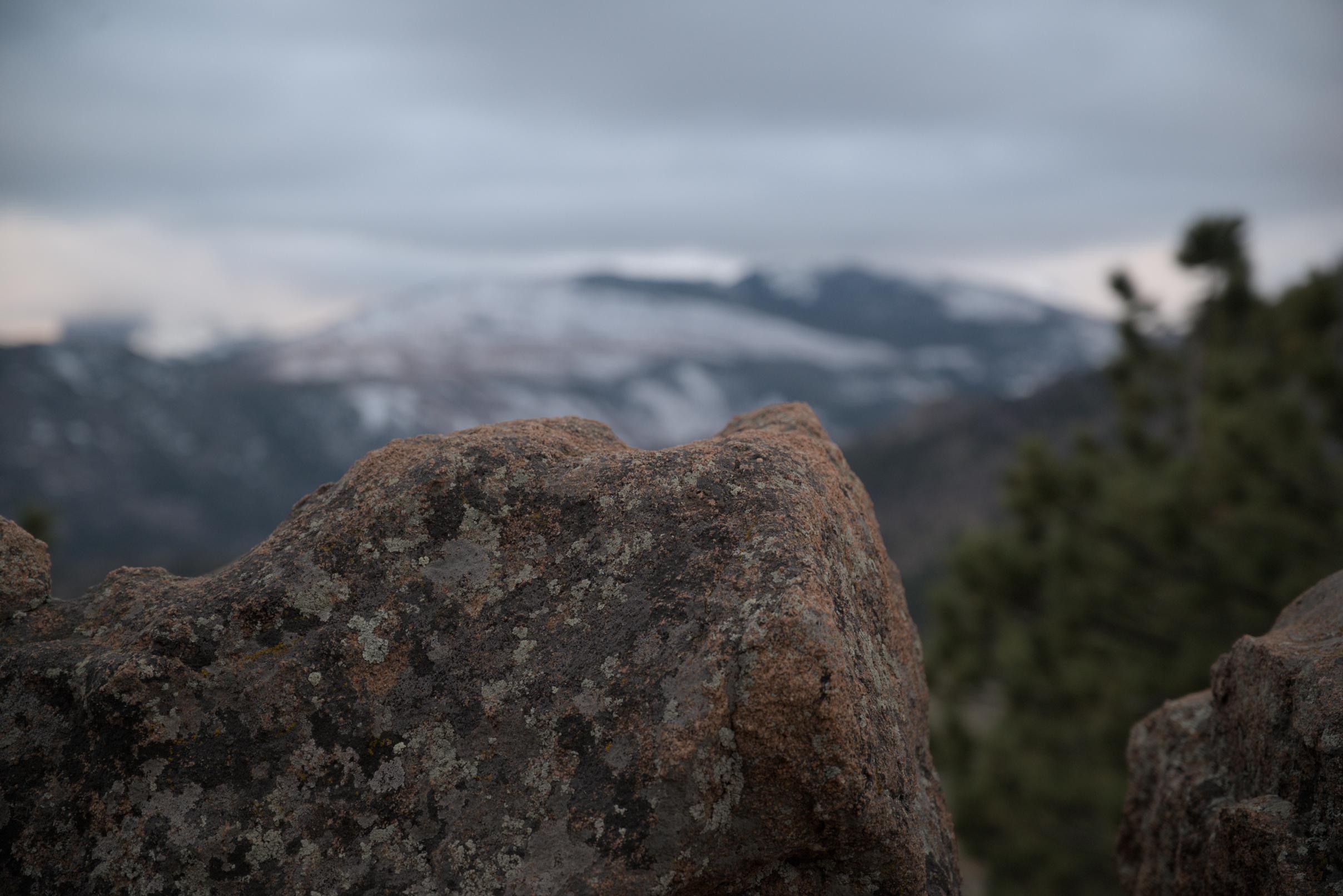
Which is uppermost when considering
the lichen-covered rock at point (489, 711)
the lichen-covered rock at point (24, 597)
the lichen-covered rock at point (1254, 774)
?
the lichen-covered rock at point (24, 597)

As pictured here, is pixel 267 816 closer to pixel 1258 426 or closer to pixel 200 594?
pixel 200 594

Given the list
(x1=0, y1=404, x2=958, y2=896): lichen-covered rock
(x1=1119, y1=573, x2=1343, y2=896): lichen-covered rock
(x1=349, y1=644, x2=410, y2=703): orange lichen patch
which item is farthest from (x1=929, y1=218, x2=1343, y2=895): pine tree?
(x1=349, y1=644, x2=410, y2=703): orange lichen patch

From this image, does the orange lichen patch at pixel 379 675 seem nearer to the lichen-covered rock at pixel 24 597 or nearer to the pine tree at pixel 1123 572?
the lichen-covered rock at pixel 24 597

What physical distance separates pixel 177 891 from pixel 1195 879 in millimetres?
4400

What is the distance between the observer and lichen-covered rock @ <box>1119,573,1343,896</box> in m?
3.50

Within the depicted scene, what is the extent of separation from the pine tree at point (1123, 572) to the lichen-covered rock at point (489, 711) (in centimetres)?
1395

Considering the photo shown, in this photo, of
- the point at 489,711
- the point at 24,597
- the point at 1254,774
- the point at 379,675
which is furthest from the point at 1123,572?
the point at 24,597

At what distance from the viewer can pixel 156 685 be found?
340 cm

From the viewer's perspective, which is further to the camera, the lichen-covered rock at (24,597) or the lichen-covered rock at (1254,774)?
the lichen-covered rock at (24,597)

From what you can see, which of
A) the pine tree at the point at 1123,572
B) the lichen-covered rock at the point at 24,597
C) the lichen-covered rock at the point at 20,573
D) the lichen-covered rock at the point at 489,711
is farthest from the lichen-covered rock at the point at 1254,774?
the pine tree at the point at 1123,572

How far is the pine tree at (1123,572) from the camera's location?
580 inches

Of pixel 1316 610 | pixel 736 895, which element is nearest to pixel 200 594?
pixel 736 895

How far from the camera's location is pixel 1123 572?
1806cm

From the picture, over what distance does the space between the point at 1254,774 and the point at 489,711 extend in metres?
3.42
